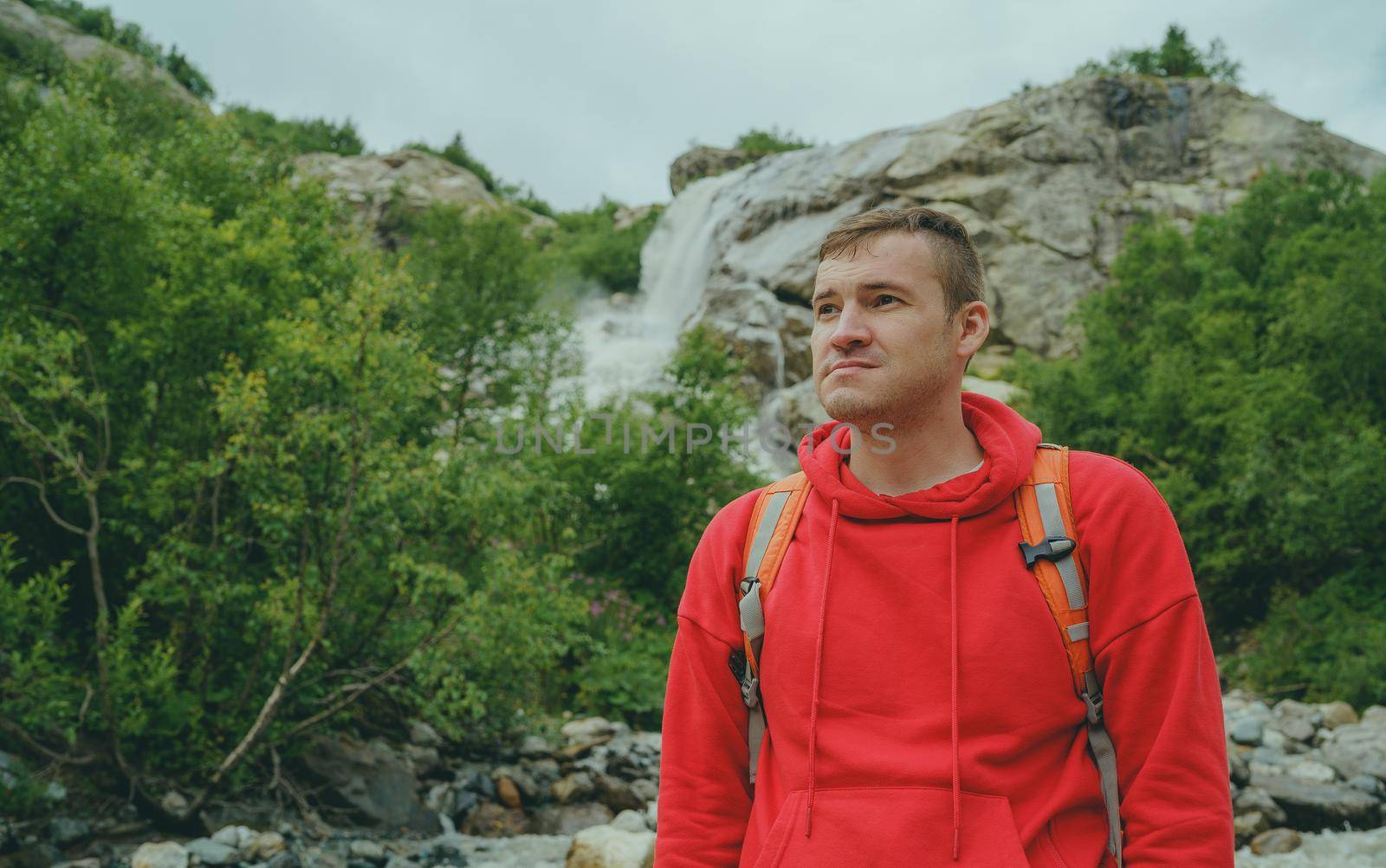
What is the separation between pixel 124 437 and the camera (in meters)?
6.96

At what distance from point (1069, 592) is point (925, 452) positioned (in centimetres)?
45

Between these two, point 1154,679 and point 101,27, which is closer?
point 1154,679

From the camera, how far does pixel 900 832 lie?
1654 millimetres

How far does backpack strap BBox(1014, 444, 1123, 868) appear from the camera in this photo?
66.9 inches

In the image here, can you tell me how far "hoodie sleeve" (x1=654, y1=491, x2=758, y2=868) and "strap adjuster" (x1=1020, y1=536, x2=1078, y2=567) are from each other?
2.12 feet

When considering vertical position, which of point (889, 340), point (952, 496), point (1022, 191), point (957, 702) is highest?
point (1022, 191)

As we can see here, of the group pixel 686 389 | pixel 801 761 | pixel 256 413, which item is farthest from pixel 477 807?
pixel 686 389

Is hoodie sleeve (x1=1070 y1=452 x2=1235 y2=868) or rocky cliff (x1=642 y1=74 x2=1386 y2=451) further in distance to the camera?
rocky cliff (x1=642 y1=74 x2=1386 y2=451)

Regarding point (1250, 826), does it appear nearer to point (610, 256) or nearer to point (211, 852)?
point (211, 852)

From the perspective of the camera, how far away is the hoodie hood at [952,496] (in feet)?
5.77

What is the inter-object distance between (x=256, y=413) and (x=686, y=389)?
1002 centimetres

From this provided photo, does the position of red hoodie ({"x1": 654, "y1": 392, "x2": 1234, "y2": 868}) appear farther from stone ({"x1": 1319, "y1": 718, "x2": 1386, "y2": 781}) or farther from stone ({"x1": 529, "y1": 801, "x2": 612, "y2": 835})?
stone ({"x1": 1319, "y1": 718, "x2": 1386, "y2": 781})

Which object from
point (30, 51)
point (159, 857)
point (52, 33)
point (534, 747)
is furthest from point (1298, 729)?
point (52, 33)

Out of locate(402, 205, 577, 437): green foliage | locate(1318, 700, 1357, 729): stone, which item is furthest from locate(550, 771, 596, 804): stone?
locate(402, 205, 577, 437): green foliage
